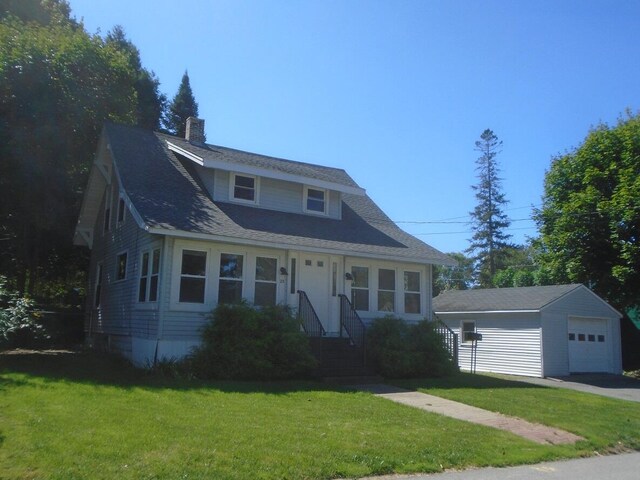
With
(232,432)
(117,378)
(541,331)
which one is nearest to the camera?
(232,432)

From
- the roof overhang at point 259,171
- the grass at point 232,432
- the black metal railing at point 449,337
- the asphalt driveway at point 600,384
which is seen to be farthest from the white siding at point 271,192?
the asphalt driveway at point 600,384

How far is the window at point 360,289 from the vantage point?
1825 centimetres

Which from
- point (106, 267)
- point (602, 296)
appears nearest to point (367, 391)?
point (106, 267)

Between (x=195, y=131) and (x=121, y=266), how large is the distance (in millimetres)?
5941

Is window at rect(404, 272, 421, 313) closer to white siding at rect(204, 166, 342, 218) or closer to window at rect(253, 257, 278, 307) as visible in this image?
white siding at rect(204, 166, 342, 218)

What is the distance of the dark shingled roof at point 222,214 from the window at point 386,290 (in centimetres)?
86

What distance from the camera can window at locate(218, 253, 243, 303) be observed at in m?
15.7

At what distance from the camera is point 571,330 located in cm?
2334

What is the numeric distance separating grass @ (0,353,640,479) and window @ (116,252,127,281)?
5.50 metres

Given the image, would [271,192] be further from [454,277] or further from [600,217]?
[454,277]

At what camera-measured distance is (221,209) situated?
1731cm

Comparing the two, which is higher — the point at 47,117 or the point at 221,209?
the point at 47,117

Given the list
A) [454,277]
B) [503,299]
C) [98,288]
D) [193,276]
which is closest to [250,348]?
[193,276]

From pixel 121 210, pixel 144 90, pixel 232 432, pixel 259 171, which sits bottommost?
pixel 232 432
